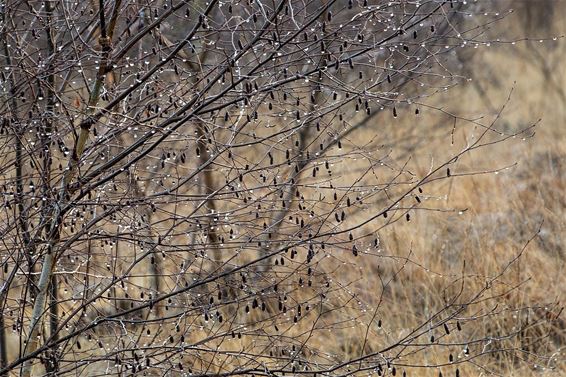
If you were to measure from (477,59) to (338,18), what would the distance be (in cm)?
691

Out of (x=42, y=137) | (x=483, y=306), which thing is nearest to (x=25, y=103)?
(x=42, y=137)

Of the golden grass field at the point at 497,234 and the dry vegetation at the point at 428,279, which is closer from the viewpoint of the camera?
the dry vegetation at the point at 428,279

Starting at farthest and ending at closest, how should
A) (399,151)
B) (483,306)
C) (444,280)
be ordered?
1. (399,151)
2. (444,280)
3. (483,306)

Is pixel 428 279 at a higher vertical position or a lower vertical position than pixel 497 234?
lower

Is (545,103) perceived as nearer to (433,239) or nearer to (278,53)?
(433,239)

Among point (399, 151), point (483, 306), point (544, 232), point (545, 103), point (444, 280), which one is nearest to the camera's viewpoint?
point (483, 306)

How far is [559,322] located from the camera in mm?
6293

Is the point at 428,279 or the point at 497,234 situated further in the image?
the point at 497,234

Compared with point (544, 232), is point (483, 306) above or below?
below

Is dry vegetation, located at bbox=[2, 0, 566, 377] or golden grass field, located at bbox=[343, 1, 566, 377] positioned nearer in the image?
dry vegetation, located at bbox=[2, 0, 566, 377]

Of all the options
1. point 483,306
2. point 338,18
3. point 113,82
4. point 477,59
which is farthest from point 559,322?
point 477,59

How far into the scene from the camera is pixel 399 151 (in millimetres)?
9594

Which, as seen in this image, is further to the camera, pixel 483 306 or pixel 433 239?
pixel 433 239

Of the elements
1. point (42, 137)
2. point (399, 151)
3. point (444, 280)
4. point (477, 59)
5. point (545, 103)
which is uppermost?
point (477, 59)
